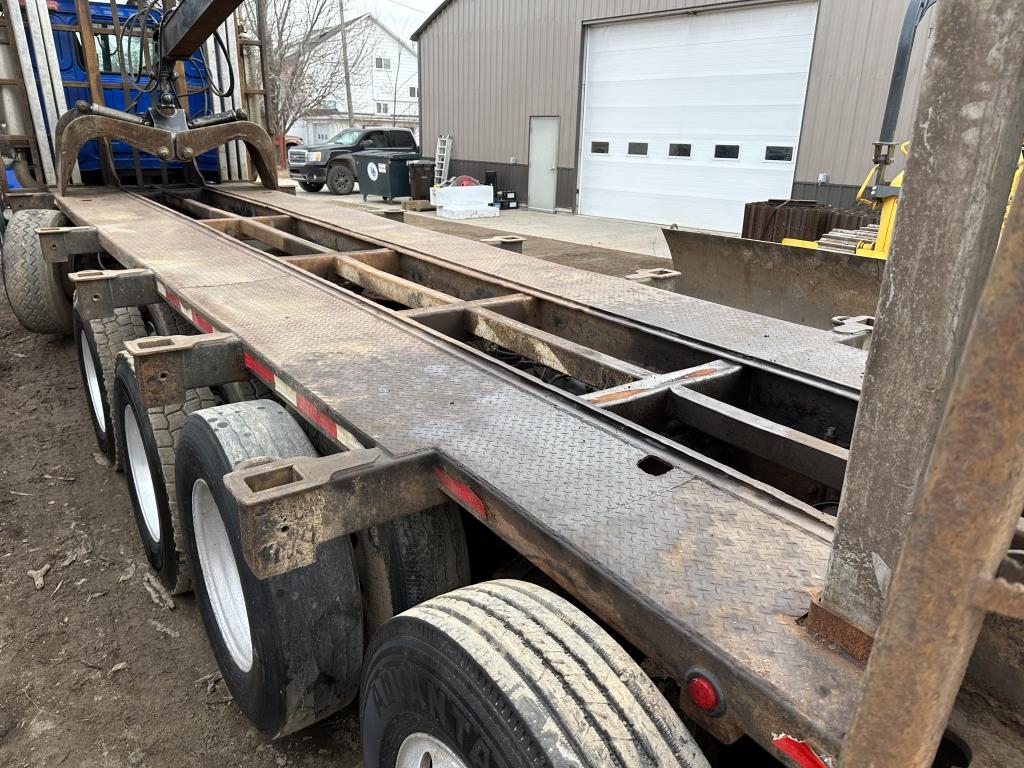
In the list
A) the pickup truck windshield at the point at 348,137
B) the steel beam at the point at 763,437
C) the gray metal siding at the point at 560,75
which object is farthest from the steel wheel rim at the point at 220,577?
the pickup truck windshield at the point at 348,137

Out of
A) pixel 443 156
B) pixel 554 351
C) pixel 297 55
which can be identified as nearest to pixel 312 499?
pixel 554 351

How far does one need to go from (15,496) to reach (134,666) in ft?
6.09

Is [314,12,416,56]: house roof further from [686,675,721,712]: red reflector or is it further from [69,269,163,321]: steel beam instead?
[686,675,721,712]: red reflector

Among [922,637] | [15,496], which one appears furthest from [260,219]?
[922,637]

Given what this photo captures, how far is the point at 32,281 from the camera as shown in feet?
19.2

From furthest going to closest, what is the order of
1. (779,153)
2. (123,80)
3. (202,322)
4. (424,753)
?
(779,153), (123,80), (202,322), (424,753)

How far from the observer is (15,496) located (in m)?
4.20

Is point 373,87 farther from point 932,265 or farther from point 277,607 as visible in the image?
point 932,265

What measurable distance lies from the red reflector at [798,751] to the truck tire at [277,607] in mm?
1319

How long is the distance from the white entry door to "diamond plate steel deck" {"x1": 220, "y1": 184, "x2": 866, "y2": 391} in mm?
12320

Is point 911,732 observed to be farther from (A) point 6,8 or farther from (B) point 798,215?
(A) point 6,8

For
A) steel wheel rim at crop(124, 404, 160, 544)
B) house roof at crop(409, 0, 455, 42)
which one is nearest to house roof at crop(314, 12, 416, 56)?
house roof at crop(409, 0, 455, 42)

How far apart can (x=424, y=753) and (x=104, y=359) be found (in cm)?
334

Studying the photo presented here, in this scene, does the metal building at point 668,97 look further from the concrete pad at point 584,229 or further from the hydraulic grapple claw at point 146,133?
the hydraulic grapple claw at point 146,133
